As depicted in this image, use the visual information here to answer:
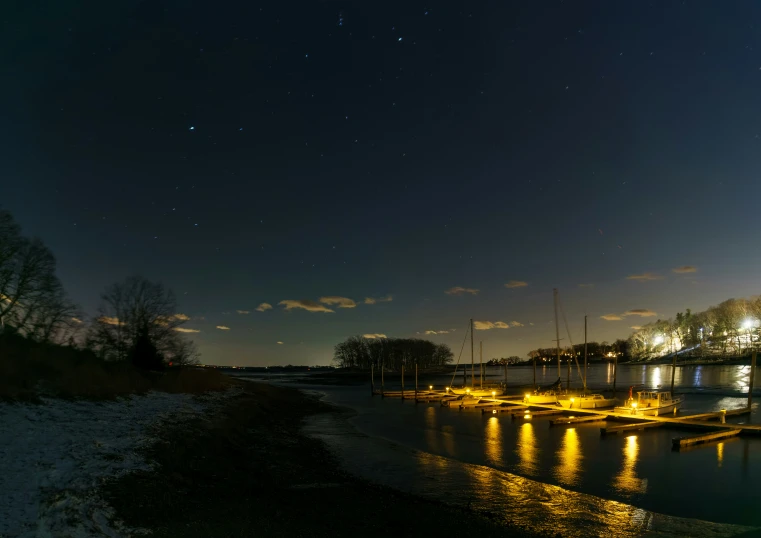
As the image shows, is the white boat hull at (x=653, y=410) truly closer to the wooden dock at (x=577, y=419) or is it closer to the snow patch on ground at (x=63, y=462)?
the wooden dock at (x=577, y=419)

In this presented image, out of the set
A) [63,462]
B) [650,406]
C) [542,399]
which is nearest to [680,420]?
[650,406]

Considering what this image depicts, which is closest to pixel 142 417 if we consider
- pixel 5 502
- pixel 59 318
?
pixel 5 502

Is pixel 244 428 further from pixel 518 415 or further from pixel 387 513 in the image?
pixel 518 415

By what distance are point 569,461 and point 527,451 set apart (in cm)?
306

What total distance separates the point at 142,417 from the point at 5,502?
1260 cm

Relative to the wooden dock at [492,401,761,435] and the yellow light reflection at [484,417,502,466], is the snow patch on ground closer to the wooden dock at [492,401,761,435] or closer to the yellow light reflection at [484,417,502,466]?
the yellow light reflection at [484,417,502,466]

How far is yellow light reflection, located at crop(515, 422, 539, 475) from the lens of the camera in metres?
22.1

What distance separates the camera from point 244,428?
27.6m

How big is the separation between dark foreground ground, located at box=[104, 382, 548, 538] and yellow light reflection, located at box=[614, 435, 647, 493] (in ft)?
28.4

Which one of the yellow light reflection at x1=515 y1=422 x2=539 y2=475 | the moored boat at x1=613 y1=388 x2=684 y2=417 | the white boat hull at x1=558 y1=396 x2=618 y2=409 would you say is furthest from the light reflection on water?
the white boat hull at x1=558 y1=396 x2=618 y2=409

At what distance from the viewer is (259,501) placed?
12.5 m

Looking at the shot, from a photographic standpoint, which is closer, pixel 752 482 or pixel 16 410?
pixel 16 410

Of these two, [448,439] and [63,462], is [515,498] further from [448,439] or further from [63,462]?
[448,439]

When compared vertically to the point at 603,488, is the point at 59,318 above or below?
above
